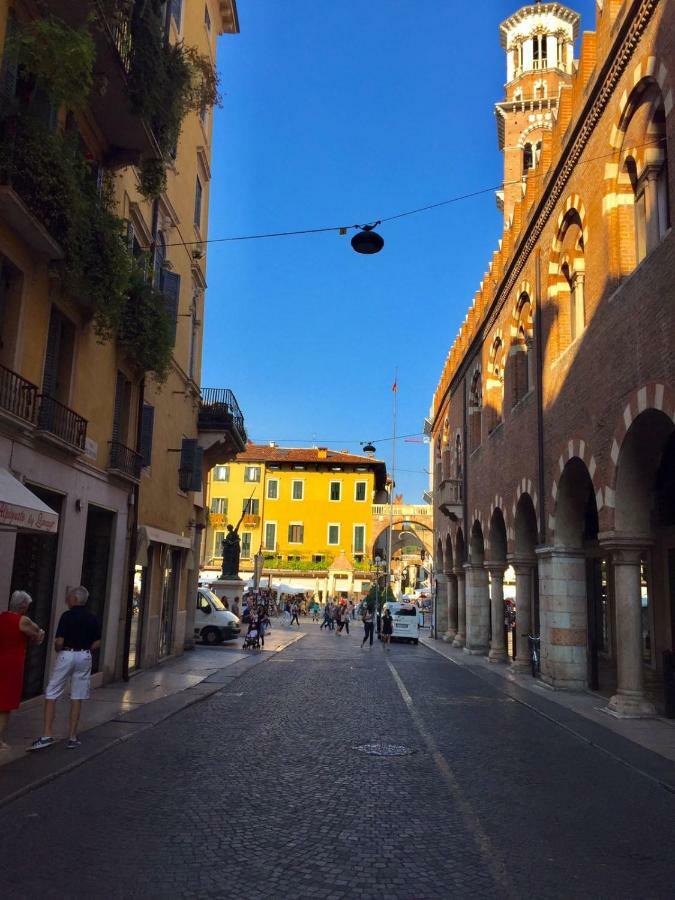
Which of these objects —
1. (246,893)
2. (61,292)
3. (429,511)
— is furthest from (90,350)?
(429,511)

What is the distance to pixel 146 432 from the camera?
17.4 meters

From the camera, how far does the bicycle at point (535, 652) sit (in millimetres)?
18844

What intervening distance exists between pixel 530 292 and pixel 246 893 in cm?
1780

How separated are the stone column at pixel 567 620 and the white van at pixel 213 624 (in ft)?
48.2

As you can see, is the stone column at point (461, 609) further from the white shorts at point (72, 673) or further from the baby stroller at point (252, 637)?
the white shorts at point (72, 673)

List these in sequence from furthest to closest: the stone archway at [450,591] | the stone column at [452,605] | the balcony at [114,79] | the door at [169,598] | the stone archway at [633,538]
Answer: the stone column at [452,605], the stone archway at [450,591], the door at [169,598], the stone archway at [633,538], the balcony at [114,79]

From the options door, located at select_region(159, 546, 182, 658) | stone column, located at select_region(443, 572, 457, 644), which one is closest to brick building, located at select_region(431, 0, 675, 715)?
stone column, located at select_region(443, 572, 457, 644)

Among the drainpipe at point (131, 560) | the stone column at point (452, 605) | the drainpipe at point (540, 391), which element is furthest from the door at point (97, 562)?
the stone column at point (452, 605)

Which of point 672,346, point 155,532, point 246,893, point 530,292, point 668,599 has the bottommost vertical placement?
point 246,893

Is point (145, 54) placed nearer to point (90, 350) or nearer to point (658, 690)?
point (90, 350)

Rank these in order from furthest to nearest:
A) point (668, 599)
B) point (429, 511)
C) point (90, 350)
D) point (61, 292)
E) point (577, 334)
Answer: point (429, 511) → point (668, 599) → point (577, 334) → point (90, 350) → point (61, 292)

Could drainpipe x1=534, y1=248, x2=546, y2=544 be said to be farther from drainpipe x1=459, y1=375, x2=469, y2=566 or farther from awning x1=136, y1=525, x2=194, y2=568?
drainpipe x1=459, y1=375, x2=469, y2=566

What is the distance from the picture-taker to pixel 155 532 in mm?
18328

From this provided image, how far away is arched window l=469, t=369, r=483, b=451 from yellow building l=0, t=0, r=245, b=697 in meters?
12.7
